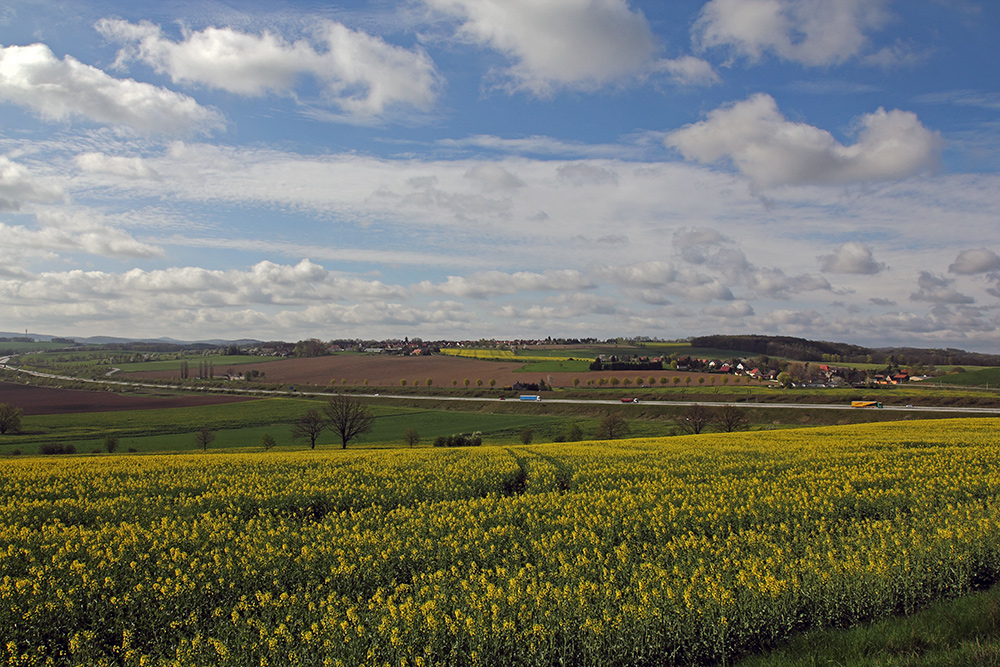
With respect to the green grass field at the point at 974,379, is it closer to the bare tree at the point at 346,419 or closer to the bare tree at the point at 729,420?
the bare tree at the point at 729,420

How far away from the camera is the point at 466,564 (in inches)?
359

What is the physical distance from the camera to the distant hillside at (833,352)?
5920 inches

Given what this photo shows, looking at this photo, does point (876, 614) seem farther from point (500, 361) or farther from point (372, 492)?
point (500, 361)

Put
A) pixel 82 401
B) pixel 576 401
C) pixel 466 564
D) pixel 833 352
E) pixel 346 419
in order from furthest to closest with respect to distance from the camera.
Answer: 1. pixel 833 352
2. pixel 82 401
3. pixel 576 401
4. pixel 346 419
5. pixel 466 564

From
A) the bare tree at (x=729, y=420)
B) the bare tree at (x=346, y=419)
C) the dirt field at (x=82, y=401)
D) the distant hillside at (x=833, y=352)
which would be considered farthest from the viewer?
the distant hillside at (x=833, y=352)

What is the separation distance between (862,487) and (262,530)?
45.4 ft

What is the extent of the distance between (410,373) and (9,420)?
67.6 metres


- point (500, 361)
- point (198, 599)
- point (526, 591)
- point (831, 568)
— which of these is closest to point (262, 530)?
point (198, 599)

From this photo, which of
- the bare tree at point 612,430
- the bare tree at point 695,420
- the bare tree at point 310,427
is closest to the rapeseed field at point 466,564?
the bare tree at point 612,430

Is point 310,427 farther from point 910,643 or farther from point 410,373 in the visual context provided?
point 410,373

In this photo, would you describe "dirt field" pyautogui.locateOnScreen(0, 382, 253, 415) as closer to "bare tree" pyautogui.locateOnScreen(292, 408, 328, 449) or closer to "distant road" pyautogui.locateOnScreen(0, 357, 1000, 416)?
"distant road" pyautogui.locateOnScreen(0, 357, 1000, 416)

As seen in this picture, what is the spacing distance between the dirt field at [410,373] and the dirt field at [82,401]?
83.3ft

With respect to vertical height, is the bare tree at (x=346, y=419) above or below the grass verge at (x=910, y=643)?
below

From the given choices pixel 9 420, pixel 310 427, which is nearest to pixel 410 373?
pixel 310 427
